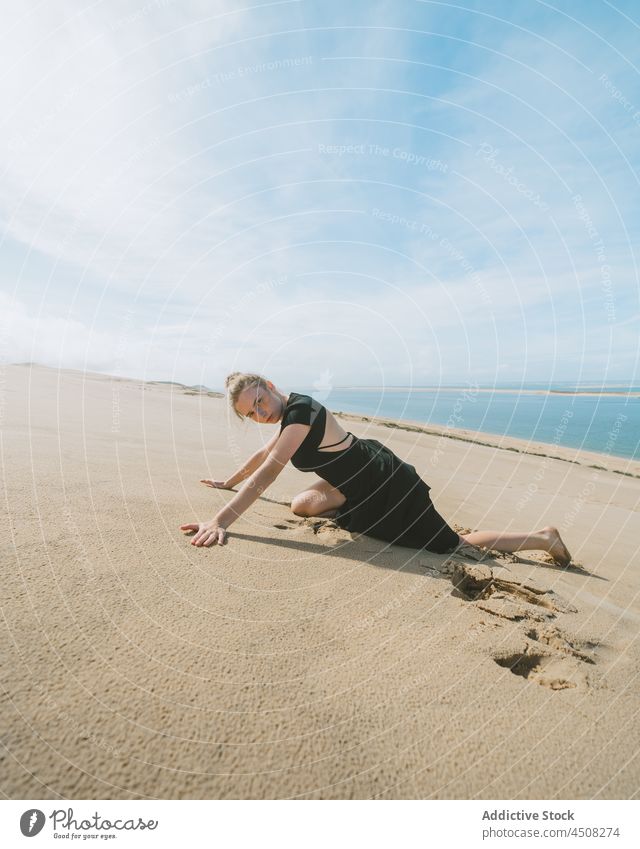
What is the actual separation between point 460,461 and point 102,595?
8557mm

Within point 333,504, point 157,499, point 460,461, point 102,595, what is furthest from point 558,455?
point 102,595

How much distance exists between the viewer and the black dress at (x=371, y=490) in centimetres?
361

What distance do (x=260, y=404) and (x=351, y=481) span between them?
38.2 inches

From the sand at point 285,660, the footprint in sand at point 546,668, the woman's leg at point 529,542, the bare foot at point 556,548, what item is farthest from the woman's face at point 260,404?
the bare foot at point 556,548

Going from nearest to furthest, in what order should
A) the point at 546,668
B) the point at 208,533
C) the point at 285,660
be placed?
the point at 285,660, the point at 546,668, the point at 208,533

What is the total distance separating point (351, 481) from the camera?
3803mm

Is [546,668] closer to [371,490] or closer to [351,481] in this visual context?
[371,490]

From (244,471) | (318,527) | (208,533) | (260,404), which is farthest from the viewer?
(244,471)

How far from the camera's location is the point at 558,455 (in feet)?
44.2

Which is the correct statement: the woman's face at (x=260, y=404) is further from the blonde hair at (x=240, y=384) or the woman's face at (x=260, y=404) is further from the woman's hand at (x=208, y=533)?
the woman's hand at (x=208, y=533)

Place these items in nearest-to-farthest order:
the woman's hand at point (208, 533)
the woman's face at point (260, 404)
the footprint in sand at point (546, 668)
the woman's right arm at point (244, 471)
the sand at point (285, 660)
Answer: the sand at point (285, 660)
the footprint in sand at point (546, 668)
the woman's hand at point (208, 533)
the woman's face at point (260, 404)
the woman's right arm at point (244, 471)

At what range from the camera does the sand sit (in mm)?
1388

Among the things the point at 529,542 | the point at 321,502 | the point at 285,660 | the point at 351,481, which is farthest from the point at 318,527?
the point at 285,660

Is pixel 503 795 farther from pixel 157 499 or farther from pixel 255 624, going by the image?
pixel 157 499
